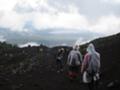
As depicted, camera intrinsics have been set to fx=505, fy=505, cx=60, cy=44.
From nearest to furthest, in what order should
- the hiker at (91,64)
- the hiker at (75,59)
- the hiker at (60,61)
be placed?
1. the hiker at (91,64)
2. the hiker at (75,59)
3. the hiker at (60,61)

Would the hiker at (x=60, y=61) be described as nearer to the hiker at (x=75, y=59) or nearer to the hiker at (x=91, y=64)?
the hiker at (x=75, y=59)

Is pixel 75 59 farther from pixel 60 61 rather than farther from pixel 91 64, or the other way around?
pixel 60 61

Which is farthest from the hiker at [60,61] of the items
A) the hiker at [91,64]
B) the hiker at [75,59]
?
the hiker at [91,64]

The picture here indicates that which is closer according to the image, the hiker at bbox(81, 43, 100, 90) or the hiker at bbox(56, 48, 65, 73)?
the hiker at bbox(81, 43, 100, 90)

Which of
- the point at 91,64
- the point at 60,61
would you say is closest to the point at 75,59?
the point at 91,64

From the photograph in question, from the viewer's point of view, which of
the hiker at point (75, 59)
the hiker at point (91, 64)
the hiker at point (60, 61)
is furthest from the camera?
the hiker at point (60, 61)

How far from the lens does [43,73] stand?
37.6 m

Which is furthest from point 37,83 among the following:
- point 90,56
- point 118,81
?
point 90,56

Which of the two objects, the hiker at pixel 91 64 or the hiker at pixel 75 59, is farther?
the hiker at pixel 75 59

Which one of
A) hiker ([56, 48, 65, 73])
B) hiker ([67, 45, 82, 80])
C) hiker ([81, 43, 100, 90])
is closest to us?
Answer: hiker ([81, 43, 100, 90])

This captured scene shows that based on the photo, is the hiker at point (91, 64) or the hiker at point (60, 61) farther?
the hiker at point (60, 61)

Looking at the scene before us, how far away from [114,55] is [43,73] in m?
5.49

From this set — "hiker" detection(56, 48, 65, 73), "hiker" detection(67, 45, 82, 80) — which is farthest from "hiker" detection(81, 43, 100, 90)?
"hiker" detection(56, 48, 65, 73)

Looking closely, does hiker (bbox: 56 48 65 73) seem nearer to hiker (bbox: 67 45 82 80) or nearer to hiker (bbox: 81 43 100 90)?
hiker (bbox: 67 45 82 80)
